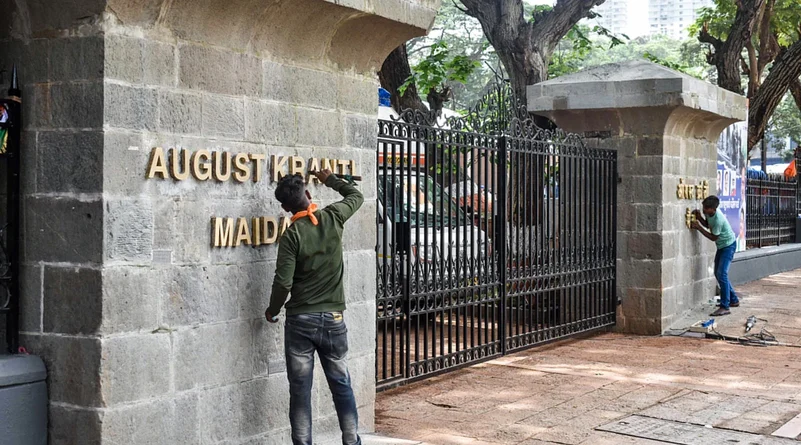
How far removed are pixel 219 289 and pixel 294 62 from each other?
1467 millimetres

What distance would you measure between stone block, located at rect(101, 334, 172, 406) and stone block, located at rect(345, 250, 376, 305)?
1695 millimetres

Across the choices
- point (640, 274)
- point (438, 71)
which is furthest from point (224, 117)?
point (438, 71)

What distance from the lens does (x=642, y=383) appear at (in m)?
8.74

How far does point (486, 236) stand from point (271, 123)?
4023 millimetres

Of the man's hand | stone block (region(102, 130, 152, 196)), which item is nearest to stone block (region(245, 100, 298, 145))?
the man's hand

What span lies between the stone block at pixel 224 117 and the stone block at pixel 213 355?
1039 mm

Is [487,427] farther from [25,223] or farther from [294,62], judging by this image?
[25,223]

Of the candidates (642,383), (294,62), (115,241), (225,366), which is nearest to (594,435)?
(642,383)

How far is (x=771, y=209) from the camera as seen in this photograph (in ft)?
64.0

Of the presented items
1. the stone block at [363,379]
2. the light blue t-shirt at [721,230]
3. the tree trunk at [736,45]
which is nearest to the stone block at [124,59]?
the stone block at [363,379]

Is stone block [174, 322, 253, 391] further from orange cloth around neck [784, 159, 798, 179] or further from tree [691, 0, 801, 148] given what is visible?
orange cloth around neck [784, 159, 798, 179]

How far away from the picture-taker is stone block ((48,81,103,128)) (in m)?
4.79

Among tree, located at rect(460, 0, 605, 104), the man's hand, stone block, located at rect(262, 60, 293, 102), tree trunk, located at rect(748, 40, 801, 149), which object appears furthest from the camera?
tree trunk, located at rect(748, 40, 801, 149)

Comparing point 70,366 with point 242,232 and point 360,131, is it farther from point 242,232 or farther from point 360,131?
point 360,131
